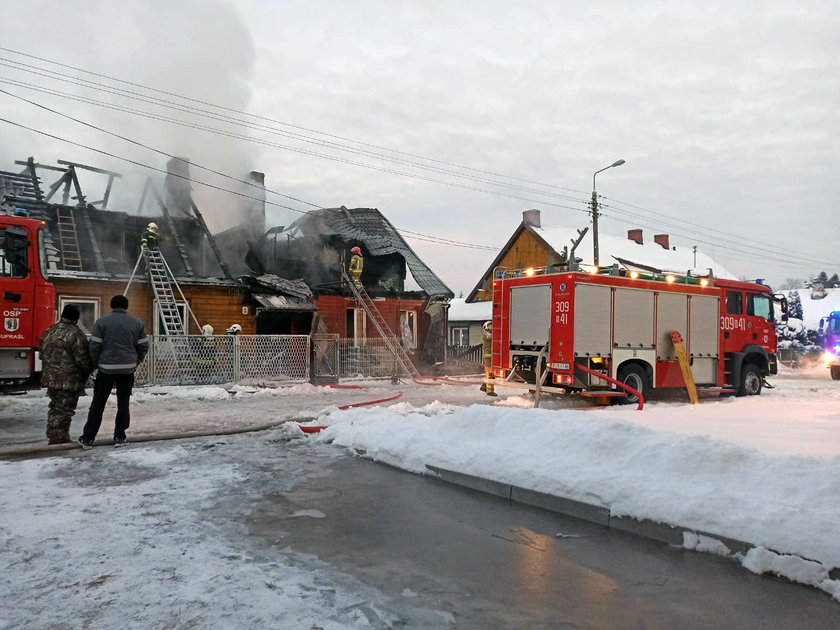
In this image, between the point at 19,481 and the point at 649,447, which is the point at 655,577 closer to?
the point at 649,447

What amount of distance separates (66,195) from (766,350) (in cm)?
2175

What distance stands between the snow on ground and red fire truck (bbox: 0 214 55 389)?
906 millimetres

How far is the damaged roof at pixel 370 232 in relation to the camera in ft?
84.6

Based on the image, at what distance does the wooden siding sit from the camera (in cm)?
3928

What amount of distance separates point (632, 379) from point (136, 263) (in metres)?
14.1

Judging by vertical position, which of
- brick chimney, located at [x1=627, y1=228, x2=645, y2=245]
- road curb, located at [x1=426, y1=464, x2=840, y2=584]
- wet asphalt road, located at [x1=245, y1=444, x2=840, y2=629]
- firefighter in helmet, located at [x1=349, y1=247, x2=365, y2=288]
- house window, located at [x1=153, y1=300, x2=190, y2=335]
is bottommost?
wet asphalt road, located at [x1=245, y1=444, x2=840, y2=629]

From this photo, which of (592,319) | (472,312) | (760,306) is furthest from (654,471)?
(472,312)

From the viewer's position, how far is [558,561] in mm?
3982

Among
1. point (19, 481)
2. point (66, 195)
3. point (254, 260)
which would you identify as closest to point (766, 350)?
point (19, 481)

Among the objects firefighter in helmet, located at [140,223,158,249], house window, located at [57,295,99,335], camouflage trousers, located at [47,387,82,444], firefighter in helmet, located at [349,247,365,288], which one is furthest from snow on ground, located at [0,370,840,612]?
firefighter in helmet, located at [349,247,365,288]

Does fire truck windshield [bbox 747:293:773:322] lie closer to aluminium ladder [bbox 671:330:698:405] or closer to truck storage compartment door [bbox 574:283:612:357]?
aluminium ladder [bbox 671:330:698:405]

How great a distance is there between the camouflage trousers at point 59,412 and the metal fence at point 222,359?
24.8ft

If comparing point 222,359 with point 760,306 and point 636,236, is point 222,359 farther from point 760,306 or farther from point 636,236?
point 636,236

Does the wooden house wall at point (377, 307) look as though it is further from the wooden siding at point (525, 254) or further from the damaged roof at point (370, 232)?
the wooden siding at point (525, 254)
